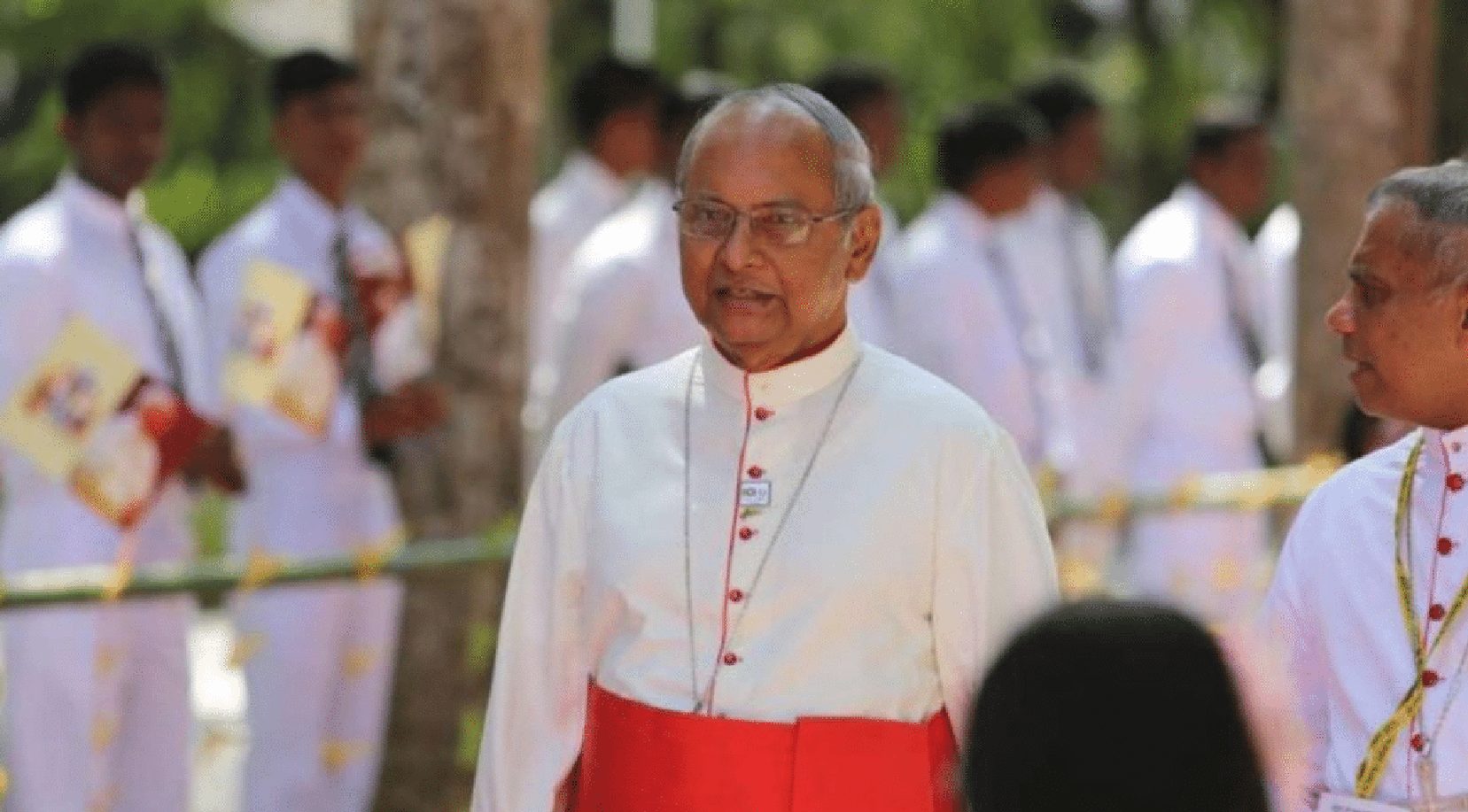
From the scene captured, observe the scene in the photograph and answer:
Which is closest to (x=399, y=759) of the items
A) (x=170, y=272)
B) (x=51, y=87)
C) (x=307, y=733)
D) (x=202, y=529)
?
(x=307, y=733)

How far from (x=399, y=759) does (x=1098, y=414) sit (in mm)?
4254

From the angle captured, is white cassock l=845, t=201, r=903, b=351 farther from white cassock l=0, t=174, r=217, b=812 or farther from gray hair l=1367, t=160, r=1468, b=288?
gray hair l=1367, t=160, r=1468, b=288

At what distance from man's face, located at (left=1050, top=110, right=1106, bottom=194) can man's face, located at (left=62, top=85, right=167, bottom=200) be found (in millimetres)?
5975

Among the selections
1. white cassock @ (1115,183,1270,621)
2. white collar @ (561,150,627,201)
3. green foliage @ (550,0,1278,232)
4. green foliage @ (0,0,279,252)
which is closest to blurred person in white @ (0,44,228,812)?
white collar @ (561,150,627,201)

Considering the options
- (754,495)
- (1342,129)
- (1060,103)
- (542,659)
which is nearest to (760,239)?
(754,495)

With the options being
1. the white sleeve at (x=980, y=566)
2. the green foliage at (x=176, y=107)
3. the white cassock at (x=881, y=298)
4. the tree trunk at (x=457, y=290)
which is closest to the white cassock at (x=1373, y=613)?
the white sleeve at (x=980, y=566)

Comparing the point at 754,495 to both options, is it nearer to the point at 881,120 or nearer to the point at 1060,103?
the point at 881,120

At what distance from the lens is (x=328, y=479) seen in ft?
31.6

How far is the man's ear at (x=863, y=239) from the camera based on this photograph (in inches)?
221

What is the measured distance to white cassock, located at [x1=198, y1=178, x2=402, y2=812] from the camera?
9.48 m

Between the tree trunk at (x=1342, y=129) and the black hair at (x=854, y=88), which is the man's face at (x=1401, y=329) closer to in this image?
the black hair at (x=854, y=88)

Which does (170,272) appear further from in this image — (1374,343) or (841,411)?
(1374,343)

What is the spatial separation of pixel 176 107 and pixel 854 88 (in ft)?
32.7

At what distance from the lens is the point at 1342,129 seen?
13.3 meters
